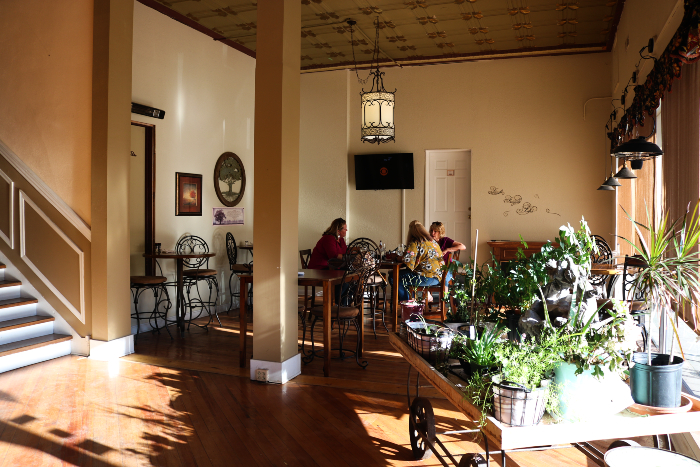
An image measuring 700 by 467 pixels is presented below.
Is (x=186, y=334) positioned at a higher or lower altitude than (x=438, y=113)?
lower

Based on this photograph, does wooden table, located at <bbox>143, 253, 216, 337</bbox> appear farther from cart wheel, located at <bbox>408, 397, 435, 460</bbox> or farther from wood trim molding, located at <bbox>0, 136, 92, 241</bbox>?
cart wheel, located at <bbox>408, 397, 435, 460</bbox>

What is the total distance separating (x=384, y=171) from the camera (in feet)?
29.7

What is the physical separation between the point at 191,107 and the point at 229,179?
4.06ft

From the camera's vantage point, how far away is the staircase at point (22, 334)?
4.64m

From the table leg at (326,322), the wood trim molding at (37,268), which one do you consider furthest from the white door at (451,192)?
the wood trim molding at (37,268)

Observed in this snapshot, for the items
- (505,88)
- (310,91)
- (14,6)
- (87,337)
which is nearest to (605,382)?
(87,337)

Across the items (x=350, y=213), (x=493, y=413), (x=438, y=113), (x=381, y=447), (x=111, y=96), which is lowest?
(x=381, y=447)

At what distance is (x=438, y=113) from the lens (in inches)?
348

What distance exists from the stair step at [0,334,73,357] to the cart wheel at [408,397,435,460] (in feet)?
11.9

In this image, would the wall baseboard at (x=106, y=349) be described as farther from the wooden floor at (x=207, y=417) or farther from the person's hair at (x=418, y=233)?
the person's hair at (x=418, y=233)

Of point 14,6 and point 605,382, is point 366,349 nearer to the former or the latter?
point 605,382

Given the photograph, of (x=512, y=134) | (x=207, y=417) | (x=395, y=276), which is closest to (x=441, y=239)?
(x=395, y=276)

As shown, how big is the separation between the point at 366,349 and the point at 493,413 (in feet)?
12.2

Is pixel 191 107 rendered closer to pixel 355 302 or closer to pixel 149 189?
pixel 149 189
